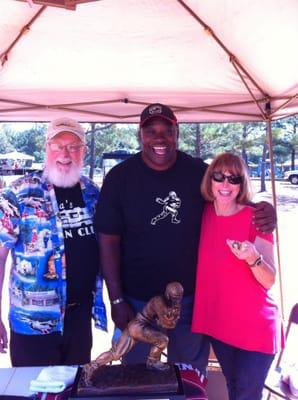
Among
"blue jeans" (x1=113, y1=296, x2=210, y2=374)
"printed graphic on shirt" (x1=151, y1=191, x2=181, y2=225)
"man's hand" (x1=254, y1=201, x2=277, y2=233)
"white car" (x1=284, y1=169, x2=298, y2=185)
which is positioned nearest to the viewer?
"man's hand" (x1=254, y1=201, x2=277, y2=233)

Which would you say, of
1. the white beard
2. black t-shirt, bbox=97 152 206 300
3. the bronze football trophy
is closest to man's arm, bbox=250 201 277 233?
black t-shirt, bbox=97 152 206 300

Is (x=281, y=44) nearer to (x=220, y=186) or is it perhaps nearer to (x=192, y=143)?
(x=220, y=186)

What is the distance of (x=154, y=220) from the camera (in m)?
1.96

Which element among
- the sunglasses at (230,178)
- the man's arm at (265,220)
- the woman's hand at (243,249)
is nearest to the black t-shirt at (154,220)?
the sunglasses at (230,178)

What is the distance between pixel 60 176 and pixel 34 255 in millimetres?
423

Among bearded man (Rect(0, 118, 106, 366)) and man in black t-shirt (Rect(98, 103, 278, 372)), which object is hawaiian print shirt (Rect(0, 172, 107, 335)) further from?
man in black t-shirt (Rect(98, 103, 278, 372))

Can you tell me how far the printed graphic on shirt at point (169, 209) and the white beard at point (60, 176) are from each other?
483 mm

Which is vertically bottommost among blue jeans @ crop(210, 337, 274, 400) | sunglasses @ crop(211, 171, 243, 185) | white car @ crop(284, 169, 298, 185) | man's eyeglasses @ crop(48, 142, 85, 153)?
blue jeans @ crop(210, 337, 274, 400)

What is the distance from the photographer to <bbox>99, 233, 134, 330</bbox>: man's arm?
6.60 feet

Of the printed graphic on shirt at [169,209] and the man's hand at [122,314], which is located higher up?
the printed graphic on shirt at [169,209]

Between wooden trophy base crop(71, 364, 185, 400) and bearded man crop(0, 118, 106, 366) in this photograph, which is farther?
bearded man crop(0, 118, 106, 366)

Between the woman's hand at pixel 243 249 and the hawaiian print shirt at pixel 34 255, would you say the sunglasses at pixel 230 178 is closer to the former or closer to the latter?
the woman's hand at pixel 243 249

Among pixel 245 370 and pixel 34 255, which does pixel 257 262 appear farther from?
pixel 34 255

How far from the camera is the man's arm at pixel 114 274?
79.2 inches
